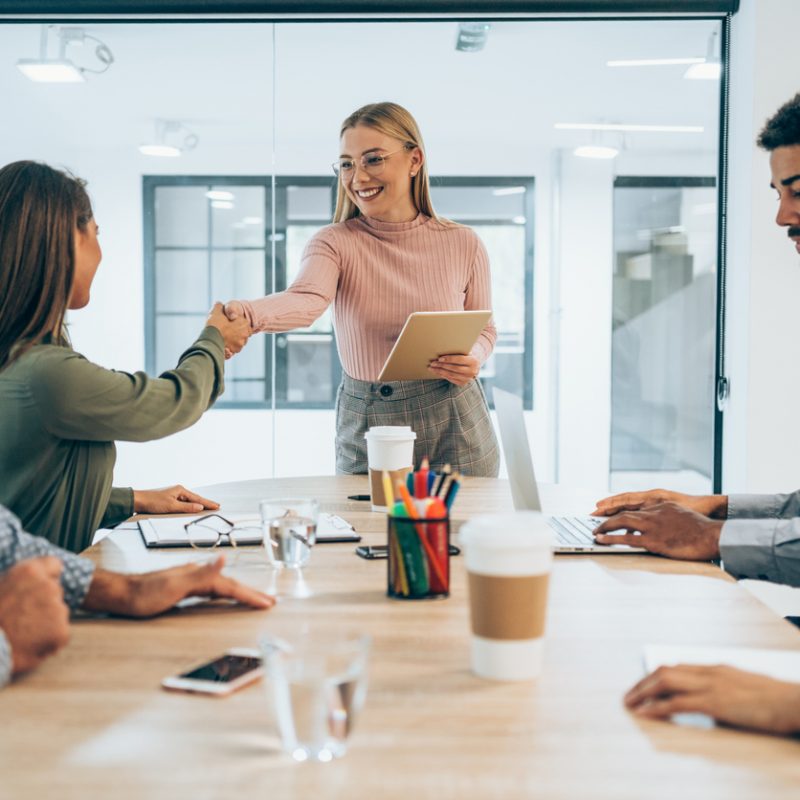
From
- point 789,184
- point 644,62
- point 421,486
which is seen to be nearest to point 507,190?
point 644,62

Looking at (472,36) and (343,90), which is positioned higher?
(472,36)

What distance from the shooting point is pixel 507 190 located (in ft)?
12.3

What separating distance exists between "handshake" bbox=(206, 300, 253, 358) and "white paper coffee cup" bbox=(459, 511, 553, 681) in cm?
123

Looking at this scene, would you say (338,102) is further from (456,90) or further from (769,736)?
(769,736)

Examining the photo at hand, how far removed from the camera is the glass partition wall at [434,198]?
3627mm

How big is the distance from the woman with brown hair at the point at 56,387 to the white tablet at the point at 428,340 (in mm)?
483

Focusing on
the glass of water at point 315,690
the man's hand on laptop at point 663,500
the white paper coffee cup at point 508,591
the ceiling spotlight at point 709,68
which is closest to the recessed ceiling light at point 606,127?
the ceiling spotlight at point 709,68

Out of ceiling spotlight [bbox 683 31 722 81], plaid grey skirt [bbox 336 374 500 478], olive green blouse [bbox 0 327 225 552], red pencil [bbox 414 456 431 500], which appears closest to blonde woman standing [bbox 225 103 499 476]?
plaid grey skirt [bbox 336 374 500 478]

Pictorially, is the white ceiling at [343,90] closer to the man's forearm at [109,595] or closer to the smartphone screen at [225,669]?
the man's forearm at [109,595]

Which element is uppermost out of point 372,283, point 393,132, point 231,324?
point 393,132

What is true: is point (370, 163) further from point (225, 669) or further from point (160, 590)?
point (225, 669)

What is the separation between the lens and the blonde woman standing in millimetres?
2338

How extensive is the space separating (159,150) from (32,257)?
228 centimetres

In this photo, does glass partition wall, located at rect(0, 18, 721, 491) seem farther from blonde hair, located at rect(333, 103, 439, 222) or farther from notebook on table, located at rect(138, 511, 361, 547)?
notebook on table, located at rect(138, 511, 361, 547)
